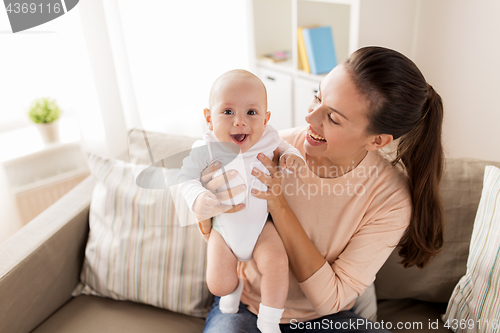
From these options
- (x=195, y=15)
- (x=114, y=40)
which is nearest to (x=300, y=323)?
(x=195, y=15)

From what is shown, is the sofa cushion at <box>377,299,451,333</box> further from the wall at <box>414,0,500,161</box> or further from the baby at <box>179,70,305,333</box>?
the wall at <box>414,0,500,161</box>

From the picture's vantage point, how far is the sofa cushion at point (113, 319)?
1295 mm

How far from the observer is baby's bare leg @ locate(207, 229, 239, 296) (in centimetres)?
99

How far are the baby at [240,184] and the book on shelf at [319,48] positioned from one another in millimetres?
1431

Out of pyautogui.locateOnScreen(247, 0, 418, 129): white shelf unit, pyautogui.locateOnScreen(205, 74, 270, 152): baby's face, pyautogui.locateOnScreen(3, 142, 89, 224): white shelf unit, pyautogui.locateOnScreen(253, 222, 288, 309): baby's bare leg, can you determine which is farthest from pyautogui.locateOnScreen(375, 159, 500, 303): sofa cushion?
pyautogui.locateOnScreen(3, 142, 89, 224): white shelf unit

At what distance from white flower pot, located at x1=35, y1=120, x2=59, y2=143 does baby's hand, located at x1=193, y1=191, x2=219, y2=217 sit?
170cm

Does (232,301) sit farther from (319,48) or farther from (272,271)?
(319,48)

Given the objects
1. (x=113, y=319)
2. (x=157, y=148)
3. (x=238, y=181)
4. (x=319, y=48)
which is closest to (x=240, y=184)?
(x=238, y=181)

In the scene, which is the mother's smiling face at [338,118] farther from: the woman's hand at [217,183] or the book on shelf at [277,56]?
the book on shelf at [277,56]

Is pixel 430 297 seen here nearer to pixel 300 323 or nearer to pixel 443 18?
pixel 300 323

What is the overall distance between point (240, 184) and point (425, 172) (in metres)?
0.51

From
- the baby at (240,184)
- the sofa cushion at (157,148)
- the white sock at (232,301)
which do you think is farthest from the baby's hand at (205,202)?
the white sock at (232,301)

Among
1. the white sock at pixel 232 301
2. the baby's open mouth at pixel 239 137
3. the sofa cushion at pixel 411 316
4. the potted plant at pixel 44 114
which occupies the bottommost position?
the sofa cushion at pixel 411 316

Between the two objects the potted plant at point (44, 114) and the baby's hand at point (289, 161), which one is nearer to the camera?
the baby's hand at point (289, 161)
